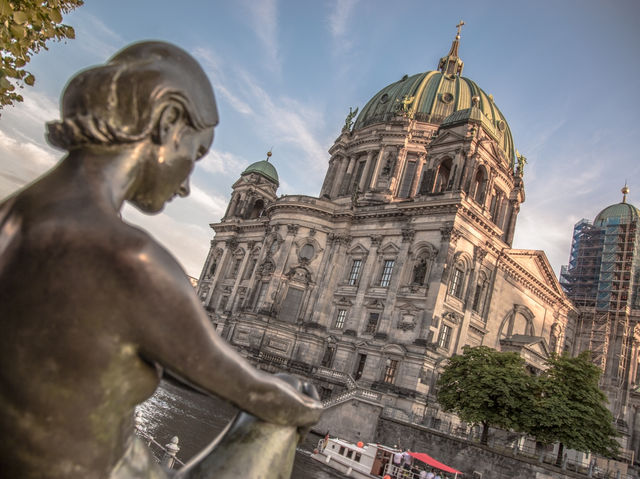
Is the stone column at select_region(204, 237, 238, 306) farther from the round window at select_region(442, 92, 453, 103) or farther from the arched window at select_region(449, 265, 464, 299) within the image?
the arched window at select_region(449, 265, 464, 299)

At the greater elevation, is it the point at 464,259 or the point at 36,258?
the point at 464,259

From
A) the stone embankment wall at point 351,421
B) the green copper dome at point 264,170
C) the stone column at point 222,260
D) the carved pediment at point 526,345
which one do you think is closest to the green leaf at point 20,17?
the stone embankment wall at point 351,421

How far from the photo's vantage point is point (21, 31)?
4.68 meters

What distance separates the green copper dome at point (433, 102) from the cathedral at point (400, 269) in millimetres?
160

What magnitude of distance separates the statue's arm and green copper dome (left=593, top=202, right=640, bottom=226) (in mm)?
66139

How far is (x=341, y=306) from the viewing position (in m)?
38.8

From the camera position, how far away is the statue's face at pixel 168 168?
1.47m

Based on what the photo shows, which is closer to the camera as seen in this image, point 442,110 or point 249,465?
point 249,465

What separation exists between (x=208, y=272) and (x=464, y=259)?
1257 inches

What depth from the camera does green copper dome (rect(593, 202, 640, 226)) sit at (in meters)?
57.5

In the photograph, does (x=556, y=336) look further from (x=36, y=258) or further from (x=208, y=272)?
(x=36, y=258)

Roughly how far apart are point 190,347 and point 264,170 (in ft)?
200

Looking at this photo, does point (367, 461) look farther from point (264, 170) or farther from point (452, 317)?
point (264, 170)

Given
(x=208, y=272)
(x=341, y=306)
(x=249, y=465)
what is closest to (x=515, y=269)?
(x=341, y=306)
